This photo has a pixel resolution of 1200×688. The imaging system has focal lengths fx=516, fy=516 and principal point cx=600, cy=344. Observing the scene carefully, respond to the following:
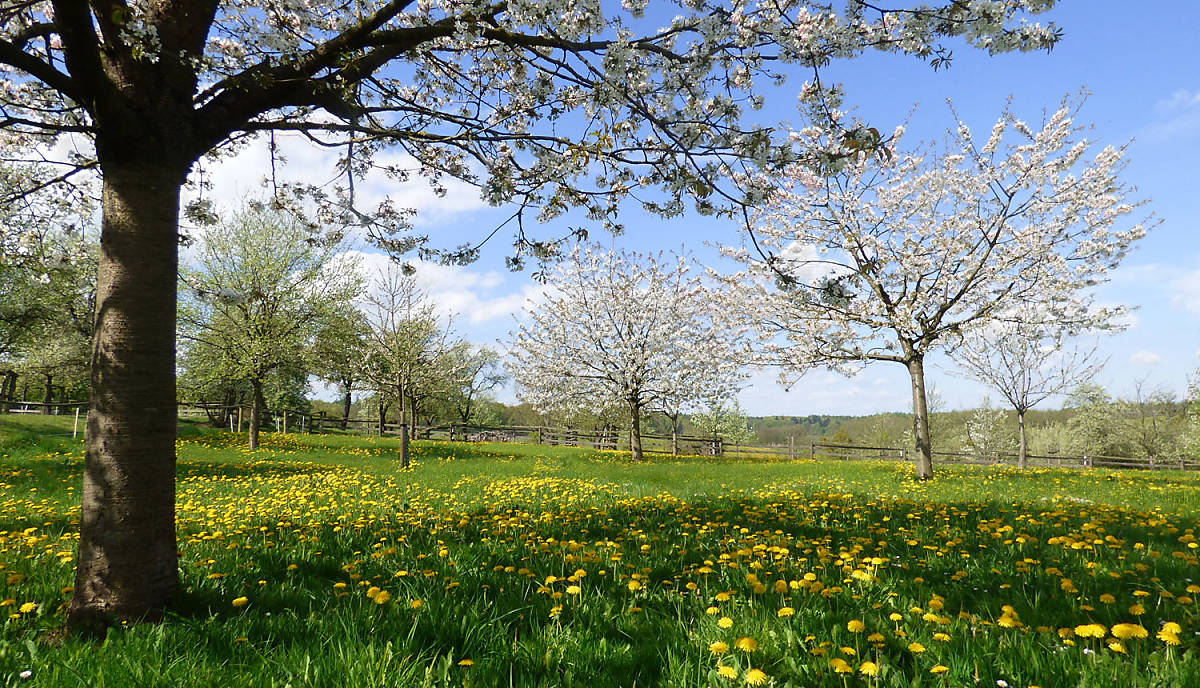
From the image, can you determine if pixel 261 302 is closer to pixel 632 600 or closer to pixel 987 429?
pixel 632 600

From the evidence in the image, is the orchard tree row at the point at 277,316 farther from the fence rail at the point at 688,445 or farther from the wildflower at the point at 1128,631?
the wildflower at the point at 1128,631

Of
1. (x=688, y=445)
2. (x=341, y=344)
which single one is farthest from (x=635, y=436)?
(x=688, y=445)

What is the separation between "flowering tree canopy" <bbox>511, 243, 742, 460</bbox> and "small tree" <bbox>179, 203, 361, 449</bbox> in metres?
9.49

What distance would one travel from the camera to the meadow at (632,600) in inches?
81.4

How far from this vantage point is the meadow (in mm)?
2068

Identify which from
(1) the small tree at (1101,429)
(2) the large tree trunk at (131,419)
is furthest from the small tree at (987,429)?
(2) the large tree trunk at (131,419)

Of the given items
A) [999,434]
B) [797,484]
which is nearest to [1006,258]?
[797,484]

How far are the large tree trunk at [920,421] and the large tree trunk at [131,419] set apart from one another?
582 inches

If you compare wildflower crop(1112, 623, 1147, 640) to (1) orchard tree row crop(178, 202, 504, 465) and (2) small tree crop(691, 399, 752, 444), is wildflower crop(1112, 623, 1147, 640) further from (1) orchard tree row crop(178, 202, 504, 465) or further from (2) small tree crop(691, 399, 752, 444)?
(2) small tree crop(691, 399, 752, 444)

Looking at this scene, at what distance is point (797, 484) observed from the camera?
1128 centimetres

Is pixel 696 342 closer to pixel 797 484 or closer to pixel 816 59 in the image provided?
pixel 797 484

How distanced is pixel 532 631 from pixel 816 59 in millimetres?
3812

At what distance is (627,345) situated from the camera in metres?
22.2

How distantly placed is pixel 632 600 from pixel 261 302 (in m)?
22.2
